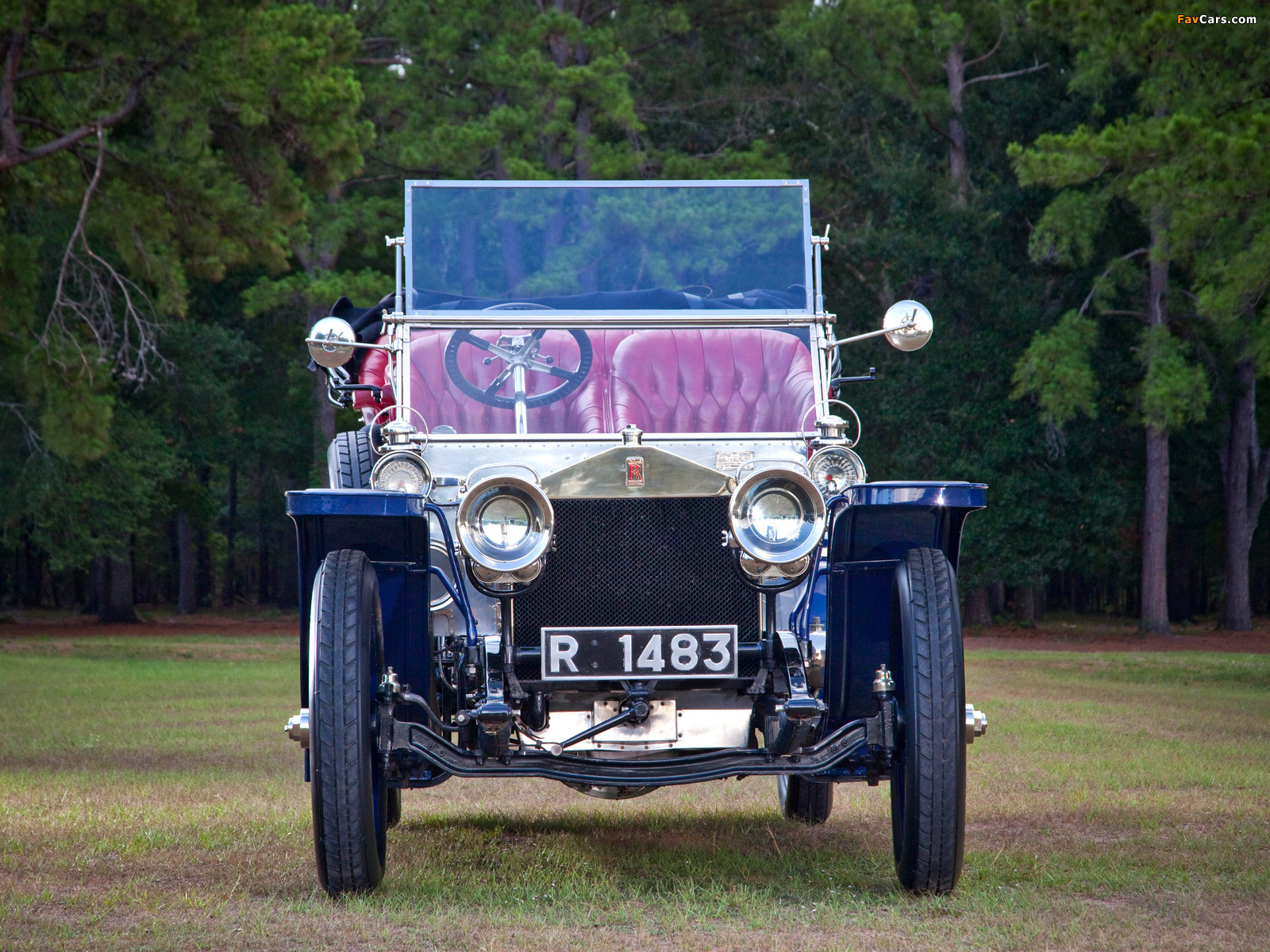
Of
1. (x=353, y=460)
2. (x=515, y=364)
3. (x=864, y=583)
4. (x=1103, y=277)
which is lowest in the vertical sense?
(x=864, y=583)

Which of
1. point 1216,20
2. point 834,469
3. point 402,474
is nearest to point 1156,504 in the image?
point 1216,20

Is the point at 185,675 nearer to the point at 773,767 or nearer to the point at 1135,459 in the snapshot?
the point at 773,767

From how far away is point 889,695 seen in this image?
4668 mm

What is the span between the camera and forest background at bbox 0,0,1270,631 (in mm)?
17812

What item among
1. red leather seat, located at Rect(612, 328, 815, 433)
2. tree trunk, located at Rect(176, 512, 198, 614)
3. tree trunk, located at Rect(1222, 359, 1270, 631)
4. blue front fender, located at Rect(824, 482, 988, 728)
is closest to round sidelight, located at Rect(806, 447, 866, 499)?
red leather seat, located at Rect(612, 328, 815, 433)

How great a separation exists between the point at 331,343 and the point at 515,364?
2.59ft

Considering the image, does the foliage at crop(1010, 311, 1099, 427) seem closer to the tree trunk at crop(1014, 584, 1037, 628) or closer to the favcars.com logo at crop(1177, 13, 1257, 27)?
the tree trunk at crop(1014, 584, 1037, 628)

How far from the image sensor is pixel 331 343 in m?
5.82

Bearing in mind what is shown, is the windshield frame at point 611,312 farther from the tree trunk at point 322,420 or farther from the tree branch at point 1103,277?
the tree trunk at point 322,420

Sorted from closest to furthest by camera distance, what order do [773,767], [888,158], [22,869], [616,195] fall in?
[773,767] < [22,869] < [616,195] < [888,158]

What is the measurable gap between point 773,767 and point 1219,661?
55.8ft

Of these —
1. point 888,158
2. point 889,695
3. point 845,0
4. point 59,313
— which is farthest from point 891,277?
point 889,695

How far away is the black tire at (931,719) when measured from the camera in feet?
14.7

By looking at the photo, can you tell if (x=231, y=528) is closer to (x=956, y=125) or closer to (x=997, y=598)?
(x=997, y=598)
